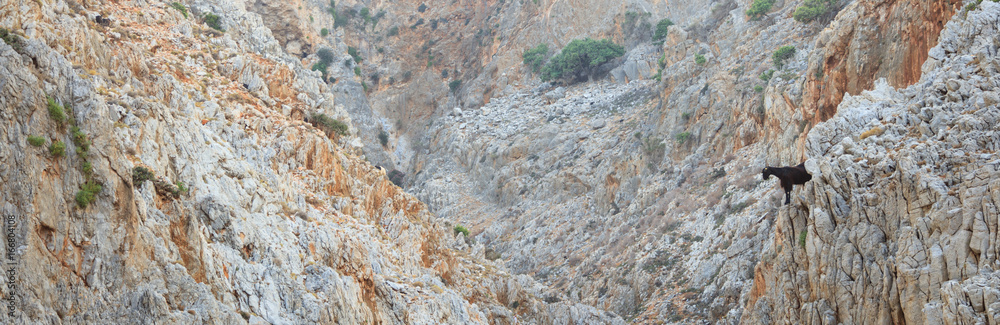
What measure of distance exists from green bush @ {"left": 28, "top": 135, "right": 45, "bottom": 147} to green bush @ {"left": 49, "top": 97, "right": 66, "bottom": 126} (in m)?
0.78

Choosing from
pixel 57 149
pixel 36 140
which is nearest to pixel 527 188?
pixel 57 149

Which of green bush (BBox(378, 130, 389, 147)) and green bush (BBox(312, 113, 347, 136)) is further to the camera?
green bush (BBox(378, 130, 389, 147))

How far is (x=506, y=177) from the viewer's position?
66.7m

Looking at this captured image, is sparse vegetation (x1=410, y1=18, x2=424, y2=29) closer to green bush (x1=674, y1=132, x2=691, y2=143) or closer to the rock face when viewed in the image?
green bush (x1=674, y1=132, x2=691, y2=143)

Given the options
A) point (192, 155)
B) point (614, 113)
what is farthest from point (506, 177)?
point (192, 155)

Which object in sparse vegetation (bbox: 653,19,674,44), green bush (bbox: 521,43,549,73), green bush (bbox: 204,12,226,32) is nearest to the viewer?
green bush (bbox: 204,12,226,32)

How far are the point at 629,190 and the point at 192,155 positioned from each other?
33017 millimetres

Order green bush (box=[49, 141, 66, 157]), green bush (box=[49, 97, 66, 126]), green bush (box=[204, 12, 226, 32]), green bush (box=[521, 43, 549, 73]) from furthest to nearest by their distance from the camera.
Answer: green bush (box=[521, 43, 549, 73]) < green bush (box=[204, 12, 226, 32]) < green bush (box=[49, 97, 66, 126]) < green bush (box=[49, 141, 66, 157])

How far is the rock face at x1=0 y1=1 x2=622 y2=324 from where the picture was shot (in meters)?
22.2

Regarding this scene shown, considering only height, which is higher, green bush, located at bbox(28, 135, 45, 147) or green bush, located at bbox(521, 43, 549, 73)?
green bush, located at bbox(28, 135, 45, 147)

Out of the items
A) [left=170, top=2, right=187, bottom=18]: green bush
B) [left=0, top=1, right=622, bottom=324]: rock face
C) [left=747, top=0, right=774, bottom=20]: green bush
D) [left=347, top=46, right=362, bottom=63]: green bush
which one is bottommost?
[left=347, top=46, right=362, bottom=63]: green bush

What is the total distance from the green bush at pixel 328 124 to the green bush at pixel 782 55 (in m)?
26.7

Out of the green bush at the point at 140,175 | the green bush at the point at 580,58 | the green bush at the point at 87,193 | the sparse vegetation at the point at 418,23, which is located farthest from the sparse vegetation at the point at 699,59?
the green bush at the point at 87,193

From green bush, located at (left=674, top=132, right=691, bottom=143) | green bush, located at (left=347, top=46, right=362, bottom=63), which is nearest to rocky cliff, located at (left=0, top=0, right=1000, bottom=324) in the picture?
green bush, located at (left=674, top=132, right=691, bottom=143)
